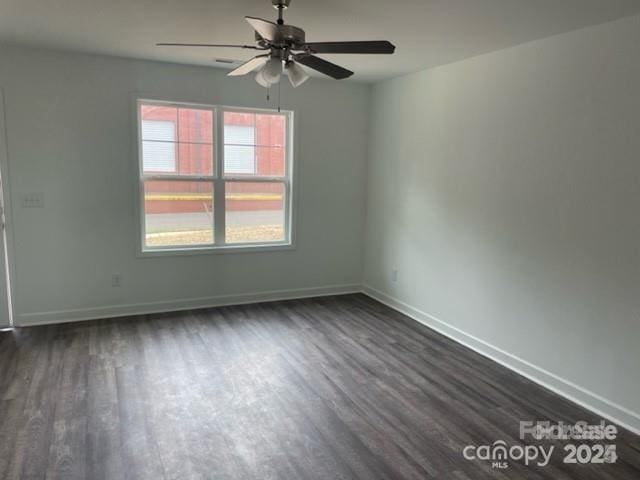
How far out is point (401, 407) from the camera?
2.90 meters

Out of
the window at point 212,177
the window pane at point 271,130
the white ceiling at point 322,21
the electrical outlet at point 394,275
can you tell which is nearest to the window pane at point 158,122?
the window at point 212,177

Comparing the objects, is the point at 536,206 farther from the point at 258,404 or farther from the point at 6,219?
the point at 6,219

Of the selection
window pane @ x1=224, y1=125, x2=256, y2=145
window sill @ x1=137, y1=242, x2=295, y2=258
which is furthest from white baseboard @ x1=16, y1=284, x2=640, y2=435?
window pane @ x1=224, y1=125, x2=256, y2=145

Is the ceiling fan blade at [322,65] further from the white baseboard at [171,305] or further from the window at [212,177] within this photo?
the white baseboard at [171,305]

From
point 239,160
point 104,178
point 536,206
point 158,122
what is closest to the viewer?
point 536,206

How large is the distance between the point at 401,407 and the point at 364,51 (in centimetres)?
217

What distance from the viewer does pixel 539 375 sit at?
328cm

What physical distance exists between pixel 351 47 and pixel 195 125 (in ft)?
8.77

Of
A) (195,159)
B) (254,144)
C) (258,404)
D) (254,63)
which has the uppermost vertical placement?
(254,63)

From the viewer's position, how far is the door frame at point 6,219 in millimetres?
3840

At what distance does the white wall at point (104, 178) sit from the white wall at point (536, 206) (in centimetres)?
110

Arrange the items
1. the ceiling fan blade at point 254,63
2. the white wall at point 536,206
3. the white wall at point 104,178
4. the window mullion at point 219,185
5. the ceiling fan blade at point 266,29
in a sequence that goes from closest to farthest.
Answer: the ceiling fan blade at point 266,29
the ceiling fan blade at point 254,63
the white wall at point 536,206
the white wall at point 104,178
the window mullion at point 219,185

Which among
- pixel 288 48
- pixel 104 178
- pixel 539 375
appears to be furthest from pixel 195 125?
pixel 539 375

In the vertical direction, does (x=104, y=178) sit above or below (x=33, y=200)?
above
